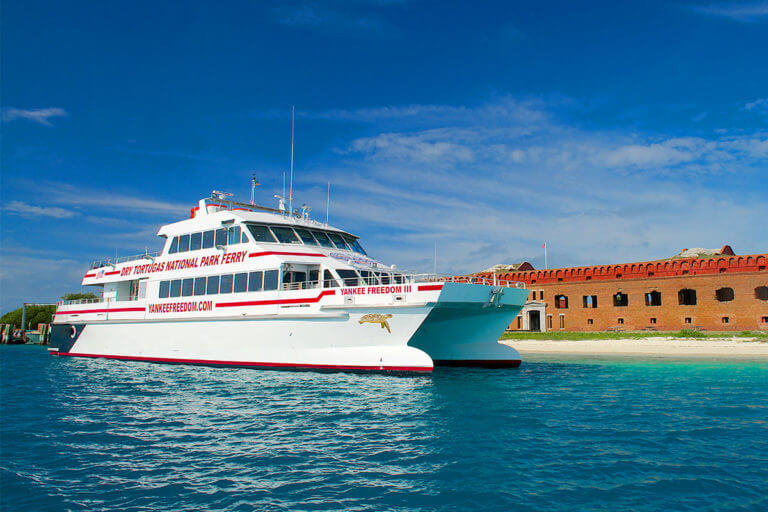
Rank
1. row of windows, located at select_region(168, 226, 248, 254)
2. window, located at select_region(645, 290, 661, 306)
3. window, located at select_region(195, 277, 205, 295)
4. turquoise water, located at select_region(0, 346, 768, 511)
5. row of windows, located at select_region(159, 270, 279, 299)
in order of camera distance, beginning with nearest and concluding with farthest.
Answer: turquoise water, located at select_region(0, 346, 768, 511), row of windows, located at select_region(159, 270, 279, 299), row of windows, located at select_region(168, 226, 248, 254), window, located at select_region(195, 277, 205, 295), window, located at select_region(645, 290, 661, 306)

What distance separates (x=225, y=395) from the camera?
13.9 m

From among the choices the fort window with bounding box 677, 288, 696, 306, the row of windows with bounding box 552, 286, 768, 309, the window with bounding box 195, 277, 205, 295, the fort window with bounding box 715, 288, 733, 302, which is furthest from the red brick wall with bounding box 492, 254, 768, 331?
the window with bounding box 195, 277, 205, 295

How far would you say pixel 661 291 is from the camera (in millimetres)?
42156

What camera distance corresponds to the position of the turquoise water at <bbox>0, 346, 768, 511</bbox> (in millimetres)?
6598

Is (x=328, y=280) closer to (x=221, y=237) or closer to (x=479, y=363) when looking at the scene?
(x=221, y=237)

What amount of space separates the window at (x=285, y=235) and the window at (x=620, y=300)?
33.5 meters

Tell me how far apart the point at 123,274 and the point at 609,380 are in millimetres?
24130

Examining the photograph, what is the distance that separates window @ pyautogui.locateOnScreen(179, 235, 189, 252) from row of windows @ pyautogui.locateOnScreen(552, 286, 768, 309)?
35.2 meters

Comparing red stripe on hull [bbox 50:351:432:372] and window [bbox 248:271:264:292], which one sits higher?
window [bbox 248:271:264:292]

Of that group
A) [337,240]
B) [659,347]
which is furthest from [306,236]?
[659,347]

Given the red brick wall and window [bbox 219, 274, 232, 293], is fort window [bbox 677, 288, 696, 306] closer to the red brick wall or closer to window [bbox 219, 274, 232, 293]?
the red brick wall

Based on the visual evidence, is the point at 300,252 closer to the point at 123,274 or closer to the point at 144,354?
the point at 144,354

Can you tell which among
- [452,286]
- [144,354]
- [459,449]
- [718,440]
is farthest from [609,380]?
[144,354]

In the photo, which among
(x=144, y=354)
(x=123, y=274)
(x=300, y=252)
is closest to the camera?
(x=300, y=252)
